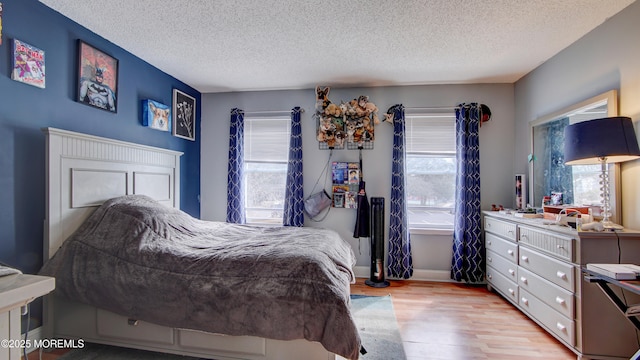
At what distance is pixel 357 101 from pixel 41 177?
10.3 feet

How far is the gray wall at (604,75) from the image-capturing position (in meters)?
1.92

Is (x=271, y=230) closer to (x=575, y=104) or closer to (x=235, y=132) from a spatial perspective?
(x=235, y=132)

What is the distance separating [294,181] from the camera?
363 cm

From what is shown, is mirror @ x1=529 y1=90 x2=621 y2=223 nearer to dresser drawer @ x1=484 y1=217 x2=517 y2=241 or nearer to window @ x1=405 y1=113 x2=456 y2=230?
dresser drawer @ x1=484 y1=217 x2=517 y2=241

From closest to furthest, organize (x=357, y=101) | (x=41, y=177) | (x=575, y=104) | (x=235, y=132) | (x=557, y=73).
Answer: (x=41, y=177), (x=575, y=104), (x=557, y=73), (x=357, y=101), (x=235, y=132)

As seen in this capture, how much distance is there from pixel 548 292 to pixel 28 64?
13.9 feet

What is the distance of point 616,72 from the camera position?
2055 millimetres

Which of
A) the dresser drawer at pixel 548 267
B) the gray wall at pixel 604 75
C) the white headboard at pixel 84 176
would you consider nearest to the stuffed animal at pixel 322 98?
the white headboard at pixel 84 176

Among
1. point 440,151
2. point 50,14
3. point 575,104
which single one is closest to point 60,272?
point 50,14

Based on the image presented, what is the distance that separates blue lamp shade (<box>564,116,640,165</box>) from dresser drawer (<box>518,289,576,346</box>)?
118 cm

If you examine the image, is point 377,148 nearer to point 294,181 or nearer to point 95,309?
point 294,181

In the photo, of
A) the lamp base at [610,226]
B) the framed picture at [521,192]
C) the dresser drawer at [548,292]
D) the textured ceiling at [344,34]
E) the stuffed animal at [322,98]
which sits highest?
the textured ceiling at [344,34]

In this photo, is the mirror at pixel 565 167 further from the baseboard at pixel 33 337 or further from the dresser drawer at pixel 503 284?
the baseboard at pixel 33 337

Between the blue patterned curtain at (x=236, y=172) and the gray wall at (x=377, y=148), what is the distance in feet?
0.50
